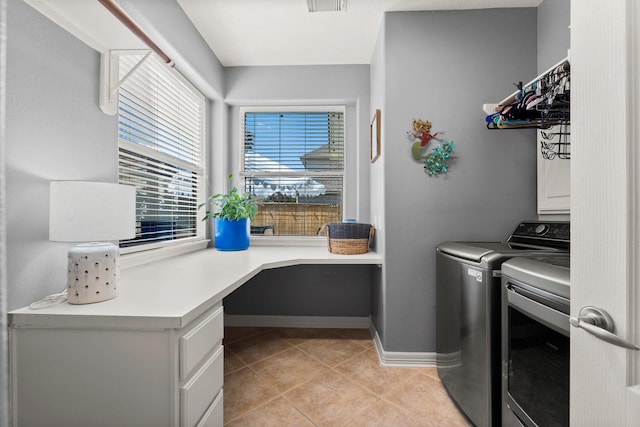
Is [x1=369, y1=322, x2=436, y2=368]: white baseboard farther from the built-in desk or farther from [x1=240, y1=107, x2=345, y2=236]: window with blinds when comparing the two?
the built-in desk

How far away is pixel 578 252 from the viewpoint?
→ 26.4 inches

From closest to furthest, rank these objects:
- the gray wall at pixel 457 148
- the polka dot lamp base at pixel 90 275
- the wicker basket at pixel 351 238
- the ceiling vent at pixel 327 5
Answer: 1. the polka dot lamp base at pixel 90 275
2. the ceiling vent at pixel 327 5
3. the gray wall at pixel 457 148
4. the wicker basket at pixel 351 238

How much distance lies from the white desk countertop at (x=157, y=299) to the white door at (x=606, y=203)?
1.04 metres

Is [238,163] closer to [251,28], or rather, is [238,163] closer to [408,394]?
[251,28]

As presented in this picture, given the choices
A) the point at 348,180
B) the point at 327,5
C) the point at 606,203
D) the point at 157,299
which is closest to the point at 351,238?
the point at 348,180

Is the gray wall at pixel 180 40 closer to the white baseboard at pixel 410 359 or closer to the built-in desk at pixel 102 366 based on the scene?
the built-in desk at pixel 102 366

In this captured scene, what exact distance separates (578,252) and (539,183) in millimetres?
1473

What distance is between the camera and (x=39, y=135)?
42.6 inches

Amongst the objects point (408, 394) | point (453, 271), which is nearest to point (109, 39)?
point (453, 271)

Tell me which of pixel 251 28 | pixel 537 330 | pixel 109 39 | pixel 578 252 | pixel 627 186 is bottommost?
pixel 537 330

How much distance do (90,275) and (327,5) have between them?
76.5 inches

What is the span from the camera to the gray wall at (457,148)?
192cm

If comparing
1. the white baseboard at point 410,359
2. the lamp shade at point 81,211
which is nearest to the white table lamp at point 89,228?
the lamp shade at point 81,211

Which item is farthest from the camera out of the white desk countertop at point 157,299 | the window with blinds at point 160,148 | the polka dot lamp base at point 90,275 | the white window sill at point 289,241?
the white window sill at point 289,241
